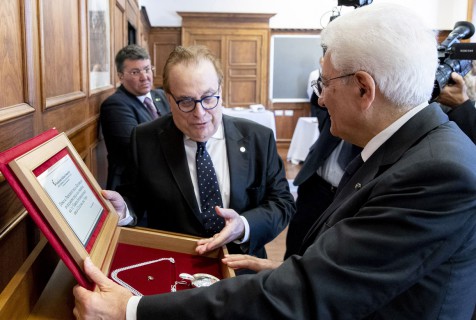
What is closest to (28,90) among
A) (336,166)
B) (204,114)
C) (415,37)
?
(204,114)

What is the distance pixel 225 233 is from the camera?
1315 mm

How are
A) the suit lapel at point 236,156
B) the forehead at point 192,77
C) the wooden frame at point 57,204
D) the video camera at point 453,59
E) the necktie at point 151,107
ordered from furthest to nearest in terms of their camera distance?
the necktie at point 151,107
the video camera at point 453,59
the suit lapel at point 236,156
the forehead at point 192,77
the wooden frame at point 57,204

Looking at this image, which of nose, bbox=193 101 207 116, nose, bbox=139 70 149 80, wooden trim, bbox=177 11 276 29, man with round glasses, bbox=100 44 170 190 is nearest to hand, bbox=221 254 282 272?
nose, bbox=193 101 207 116

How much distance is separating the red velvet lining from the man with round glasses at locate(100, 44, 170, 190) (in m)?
1.57

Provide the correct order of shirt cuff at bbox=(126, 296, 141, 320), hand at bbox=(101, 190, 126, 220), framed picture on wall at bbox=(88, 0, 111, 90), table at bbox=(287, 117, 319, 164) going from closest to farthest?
shirt cuff at bbox=(126, 296, 141, 320)
hand at bbox=(101, 190, 126, 220)
framed picture on wall at bbox=(88, 0, 111, 90)
table at bbox=(287, 117, 319, 164)

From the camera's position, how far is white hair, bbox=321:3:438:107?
950 mm

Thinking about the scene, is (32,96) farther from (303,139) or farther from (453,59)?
(303,139)

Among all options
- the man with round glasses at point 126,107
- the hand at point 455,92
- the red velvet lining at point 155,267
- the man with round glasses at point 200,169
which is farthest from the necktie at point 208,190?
the man with round glasses at point 126,107

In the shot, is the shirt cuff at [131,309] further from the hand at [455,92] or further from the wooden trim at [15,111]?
the hand at [455,92]

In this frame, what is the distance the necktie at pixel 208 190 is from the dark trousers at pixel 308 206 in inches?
38.2

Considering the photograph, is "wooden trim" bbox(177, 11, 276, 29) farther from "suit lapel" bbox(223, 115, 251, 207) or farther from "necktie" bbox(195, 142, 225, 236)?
"necktie" bbox(195, 142, 225, 236)

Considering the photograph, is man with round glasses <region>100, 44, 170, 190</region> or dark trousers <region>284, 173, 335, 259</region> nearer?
dark trousers <region>284, 173, 335, 259</region>

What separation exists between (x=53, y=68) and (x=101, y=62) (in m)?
1.34

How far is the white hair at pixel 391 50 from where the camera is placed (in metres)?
0.95
